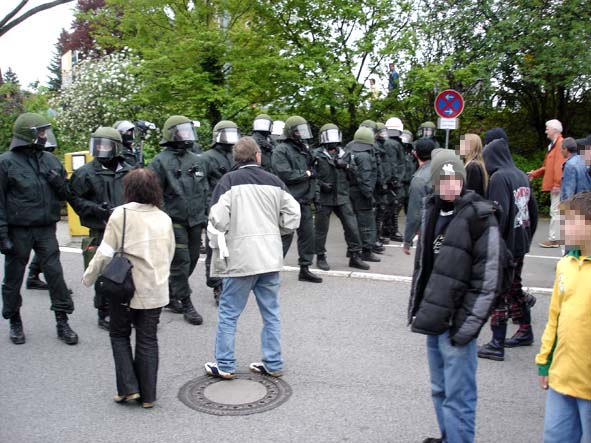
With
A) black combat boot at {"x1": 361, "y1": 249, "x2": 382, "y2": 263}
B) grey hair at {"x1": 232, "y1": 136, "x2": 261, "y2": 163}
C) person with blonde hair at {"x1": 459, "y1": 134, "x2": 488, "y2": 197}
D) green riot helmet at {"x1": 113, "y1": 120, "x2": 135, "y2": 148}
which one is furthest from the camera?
Answer: black combat boot at {"x1": 361, "y1": 249, "x2": 382, "y2": 263}

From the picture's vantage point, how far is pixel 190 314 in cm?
658

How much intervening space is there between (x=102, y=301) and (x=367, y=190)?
14.4 feet

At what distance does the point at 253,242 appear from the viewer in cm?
499

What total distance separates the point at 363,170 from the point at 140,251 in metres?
5.18

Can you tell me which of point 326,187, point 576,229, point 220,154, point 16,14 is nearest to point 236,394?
point 576,229

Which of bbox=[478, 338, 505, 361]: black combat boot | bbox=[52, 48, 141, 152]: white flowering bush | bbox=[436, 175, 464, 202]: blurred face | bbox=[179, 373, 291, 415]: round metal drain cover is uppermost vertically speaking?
bbox=[52, 48, 141, 152]: white flowering bush

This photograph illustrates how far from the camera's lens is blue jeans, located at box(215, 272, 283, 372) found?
5.03m

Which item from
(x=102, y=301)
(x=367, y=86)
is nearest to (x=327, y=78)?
(x=367, y=86)

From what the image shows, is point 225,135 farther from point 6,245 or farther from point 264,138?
point 6,245

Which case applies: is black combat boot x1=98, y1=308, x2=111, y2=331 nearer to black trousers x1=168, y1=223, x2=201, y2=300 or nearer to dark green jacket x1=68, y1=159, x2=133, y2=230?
black trousers x1=168, y1=223, x2=201, y2=300

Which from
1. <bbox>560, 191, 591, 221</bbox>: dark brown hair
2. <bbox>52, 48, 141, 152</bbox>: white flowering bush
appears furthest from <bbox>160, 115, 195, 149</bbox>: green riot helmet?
<bbox>52, 48, 141, 152</bbox>: white flowering bush

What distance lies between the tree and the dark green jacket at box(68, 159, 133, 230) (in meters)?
11.0

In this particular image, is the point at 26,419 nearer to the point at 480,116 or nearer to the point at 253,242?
the point at 253,242

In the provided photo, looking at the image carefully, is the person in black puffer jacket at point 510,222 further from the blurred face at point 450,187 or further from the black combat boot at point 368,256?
the black combat boot at point 368,256
